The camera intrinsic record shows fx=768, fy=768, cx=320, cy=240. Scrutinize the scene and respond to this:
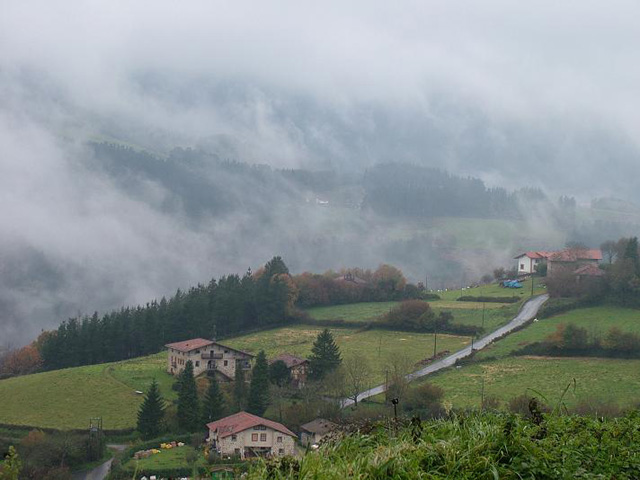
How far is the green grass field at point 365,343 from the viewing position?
5428 centimetres

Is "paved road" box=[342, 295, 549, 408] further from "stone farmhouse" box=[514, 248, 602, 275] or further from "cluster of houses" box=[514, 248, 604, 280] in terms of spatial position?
"stone farmhouse" box=[514, 248, 602, 275]

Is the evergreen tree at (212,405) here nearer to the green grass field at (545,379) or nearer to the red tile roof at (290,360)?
the red tile roof at (290,360)

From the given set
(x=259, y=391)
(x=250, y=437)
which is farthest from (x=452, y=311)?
(x=250, y=437)

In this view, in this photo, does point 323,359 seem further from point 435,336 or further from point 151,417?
point 151,417

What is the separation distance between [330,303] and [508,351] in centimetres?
2604

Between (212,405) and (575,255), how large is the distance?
47.9 m

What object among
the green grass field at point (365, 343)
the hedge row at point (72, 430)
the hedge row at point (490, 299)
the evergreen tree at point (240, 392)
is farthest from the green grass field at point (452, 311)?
the hedge row at point (72, 430)

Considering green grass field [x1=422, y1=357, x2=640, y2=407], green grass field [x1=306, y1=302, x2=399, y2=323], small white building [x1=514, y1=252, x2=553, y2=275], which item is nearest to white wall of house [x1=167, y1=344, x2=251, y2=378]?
green grass field [x1=306, y1=302, x2=399, y2=323]

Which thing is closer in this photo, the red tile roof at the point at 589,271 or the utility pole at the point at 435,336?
the utility pole at the point at 435,336

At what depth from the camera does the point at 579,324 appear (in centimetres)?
5678

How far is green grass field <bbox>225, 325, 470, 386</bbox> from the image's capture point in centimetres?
5428

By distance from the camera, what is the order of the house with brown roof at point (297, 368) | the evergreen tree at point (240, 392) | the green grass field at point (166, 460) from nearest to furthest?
the green grass field at point (166, 460) < the evergreen tree at point (240, 392) < the house with brown roof at point (297, 368)

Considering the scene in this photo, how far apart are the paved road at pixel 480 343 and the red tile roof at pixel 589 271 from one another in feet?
11.7

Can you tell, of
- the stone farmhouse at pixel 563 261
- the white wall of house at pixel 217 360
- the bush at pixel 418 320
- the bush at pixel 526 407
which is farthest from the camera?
the stone farmhouse at pixel 563 261
